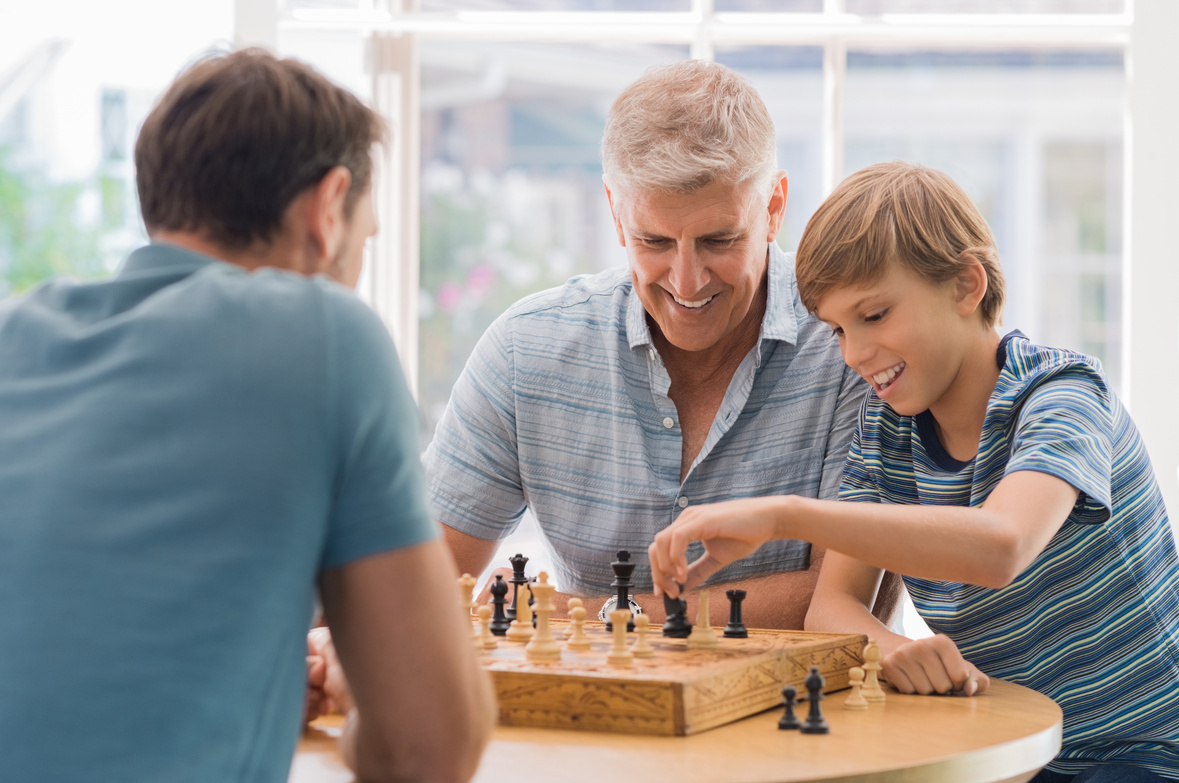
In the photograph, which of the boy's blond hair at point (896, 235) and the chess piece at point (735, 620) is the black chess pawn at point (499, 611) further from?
the boy's blond hair at point (896, 235)

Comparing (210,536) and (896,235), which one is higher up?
(896,235)

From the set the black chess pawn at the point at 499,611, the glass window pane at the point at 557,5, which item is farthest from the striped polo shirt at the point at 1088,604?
the glass window pane at the point at 557,5

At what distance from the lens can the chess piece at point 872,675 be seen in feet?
4.81

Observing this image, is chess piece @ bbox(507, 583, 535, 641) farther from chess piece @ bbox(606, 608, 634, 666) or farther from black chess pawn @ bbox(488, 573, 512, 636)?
chess piece @ bbox(606, 608, 634, 666)

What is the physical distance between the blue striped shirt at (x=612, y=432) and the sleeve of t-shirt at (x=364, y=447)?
125 centimetres

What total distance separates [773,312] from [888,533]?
87 cm

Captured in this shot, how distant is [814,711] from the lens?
4.30 ft

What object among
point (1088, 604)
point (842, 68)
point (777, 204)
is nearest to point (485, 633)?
point (1088, 604)

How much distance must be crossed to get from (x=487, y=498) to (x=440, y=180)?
1641 mm

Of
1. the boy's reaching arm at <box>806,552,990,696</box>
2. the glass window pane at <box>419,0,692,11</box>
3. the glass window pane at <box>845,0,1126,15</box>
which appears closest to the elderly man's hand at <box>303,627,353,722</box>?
the boy's reaching arm at <box>806,552,990,696</box>

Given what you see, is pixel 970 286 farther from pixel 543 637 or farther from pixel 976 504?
pixel 543 637

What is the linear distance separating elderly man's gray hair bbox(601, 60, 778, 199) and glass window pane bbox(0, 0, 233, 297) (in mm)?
1835

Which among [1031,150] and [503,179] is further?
[1031,150]

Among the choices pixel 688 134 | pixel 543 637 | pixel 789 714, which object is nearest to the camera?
pixel 789 714
